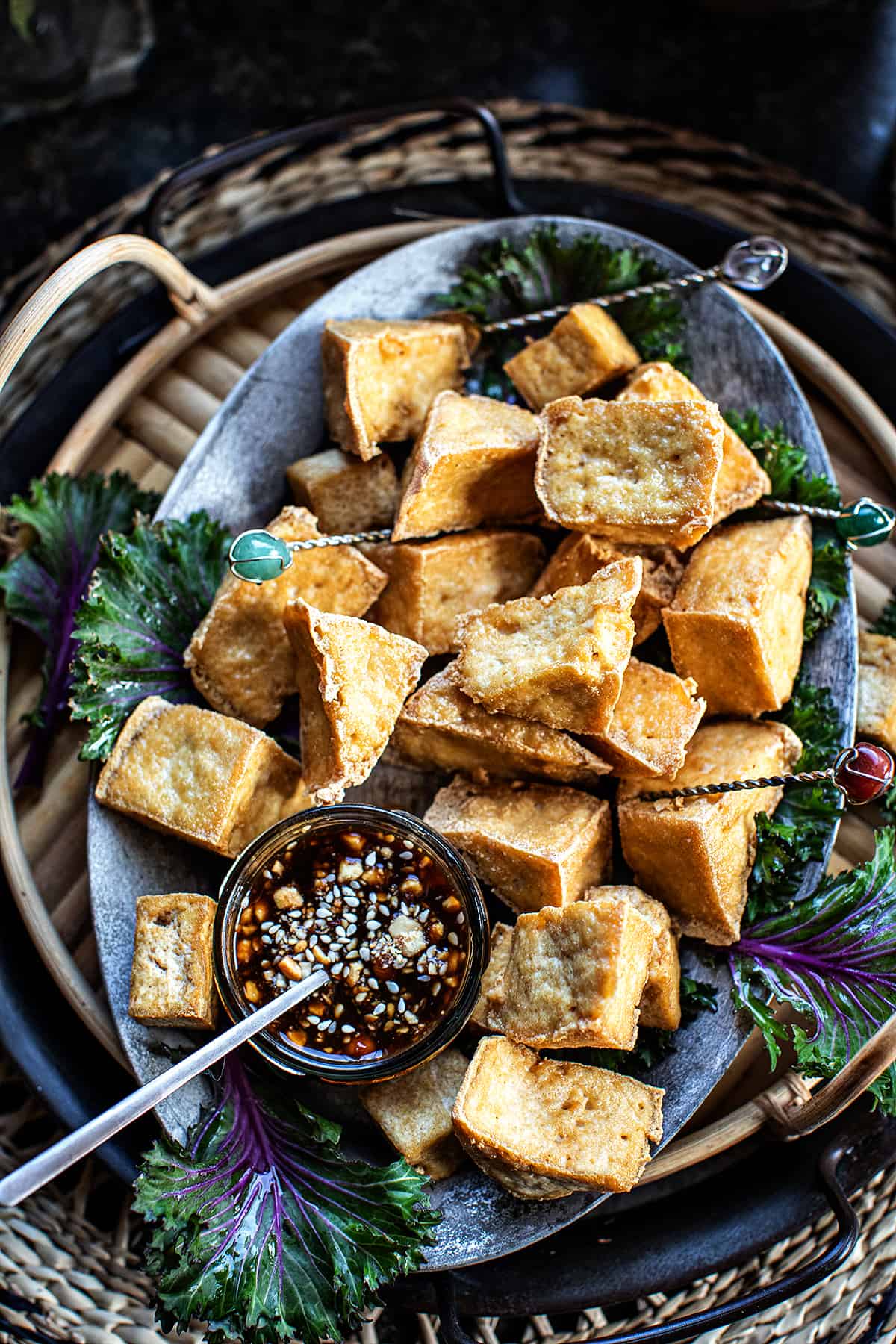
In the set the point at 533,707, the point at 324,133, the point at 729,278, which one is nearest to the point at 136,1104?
the point at 533,707

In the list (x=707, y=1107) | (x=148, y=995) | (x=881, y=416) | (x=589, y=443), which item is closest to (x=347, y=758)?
(x=148, y=995)

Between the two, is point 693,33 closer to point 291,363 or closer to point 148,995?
point 291,363

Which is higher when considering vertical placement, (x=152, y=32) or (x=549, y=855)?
(x=152, y=32)

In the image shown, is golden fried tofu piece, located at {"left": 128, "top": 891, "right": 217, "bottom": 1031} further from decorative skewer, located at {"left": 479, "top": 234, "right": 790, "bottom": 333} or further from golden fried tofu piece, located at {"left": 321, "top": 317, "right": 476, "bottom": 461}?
decorative skewer, located at {"left": 479, "top": 234, "right": 790, "bottom": 333}

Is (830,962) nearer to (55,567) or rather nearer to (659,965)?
(659,965)

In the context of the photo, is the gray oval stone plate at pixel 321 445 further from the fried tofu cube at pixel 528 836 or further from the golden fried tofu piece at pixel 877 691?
the fried tofu cube at pixel 528 836

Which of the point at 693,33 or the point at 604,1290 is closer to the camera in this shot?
the point at 604,1290

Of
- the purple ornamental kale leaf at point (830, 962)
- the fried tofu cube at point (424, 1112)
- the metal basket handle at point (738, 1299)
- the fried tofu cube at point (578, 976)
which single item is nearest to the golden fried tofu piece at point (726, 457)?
the purple ornamental kale leaf at point (830, 962)
